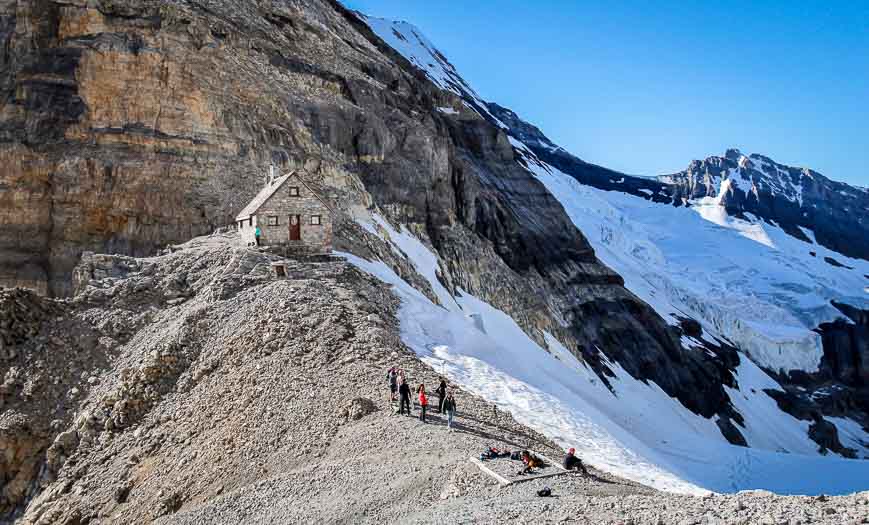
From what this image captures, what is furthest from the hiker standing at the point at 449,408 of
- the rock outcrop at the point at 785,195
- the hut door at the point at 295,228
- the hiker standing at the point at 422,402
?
the rock outcrop at the point at 785,195

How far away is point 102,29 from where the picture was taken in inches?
1395

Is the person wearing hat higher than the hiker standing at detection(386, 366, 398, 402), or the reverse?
the hiker standing at detection(386, 366, 398, 402)

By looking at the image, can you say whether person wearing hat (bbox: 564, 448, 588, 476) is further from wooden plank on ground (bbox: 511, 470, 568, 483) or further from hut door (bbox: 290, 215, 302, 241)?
hut door (bbox: 290, 215, 302, 241)

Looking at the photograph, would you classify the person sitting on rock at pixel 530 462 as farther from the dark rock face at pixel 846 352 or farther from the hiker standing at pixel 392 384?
the dark rock face at pixel 846 352

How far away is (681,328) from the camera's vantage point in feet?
242

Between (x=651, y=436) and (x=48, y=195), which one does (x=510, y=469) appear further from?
(x=651, y=436)

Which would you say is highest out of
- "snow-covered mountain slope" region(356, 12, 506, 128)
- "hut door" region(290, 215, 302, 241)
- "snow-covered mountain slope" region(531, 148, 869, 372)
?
"snow-covered mountain slope" region(356, 12, 506, 128)

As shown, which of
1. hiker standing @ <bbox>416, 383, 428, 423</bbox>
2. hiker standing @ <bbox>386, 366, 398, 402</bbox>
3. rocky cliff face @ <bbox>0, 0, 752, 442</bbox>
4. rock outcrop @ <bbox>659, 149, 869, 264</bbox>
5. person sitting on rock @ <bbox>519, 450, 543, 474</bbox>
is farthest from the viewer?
rock outcrop @ <bbox>659, 149, 869, 264</bbox>

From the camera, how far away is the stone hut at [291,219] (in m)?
26.3

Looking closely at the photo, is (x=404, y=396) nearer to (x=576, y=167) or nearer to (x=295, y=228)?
(x=295, y=228)

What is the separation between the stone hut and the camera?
26.3m

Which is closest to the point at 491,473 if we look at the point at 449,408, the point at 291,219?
the point at 449,408

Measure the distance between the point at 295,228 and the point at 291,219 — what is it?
381 mm

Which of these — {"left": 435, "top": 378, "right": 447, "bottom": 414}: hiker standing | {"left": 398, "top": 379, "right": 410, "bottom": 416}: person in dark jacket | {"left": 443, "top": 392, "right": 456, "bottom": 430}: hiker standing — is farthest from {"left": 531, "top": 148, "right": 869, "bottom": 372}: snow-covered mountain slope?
{"left": 398, "top": 379, "right": 410, "bottom": 416}: person in dark jacket
